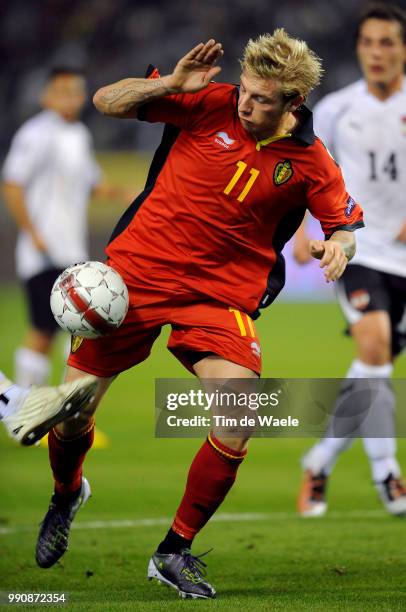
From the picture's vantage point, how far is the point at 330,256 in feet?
14.9

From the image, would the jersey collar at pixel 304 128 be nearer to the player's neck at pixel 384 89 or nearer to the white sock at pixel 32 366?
the player's neck at pixel 384 89

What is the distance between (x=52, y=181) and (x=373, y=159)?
11.6 ft

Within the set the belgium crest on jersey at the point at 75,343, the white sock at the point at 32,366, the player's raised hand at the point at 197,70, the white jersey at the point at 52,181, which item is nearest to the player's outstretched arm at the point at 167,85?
the player's raised hand at the point at 197,70

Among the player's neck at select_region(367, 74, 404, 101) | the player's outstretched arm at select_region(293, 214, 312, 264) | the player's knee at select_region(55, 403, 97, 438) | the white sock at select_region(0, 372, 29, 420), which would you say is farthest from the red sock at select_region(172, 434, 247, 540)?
the player's neck at select_region(367, 74, 404, 101)

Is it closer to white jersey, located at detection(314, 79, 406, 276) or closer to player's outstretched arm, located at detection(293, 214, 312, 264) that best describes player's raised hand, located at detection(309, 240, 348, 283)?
player's outstretched arm, located at detection(293, 214, 312, 264)

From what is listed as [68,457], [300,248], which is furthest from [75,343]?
Result: [300,248]

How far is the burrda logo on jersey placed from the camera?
4.83 metres

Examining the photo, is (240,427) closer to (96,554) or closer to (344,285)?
(96,554)

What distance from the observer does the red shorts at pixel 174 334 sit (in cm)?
486

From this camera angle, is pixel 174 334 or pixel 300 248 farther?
pixel 300 248

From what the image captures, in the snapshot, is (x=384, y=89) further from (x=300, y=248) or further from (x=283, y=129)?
(x=283, y=129)

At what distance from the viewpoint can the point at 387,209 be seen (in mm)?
7242

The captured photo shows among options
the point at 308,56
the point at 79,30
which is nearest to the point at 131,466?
the point at 308,56

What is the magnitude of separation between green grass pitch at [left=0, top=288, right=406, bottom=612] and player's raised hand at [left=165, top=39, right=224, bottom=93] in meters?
1.88
